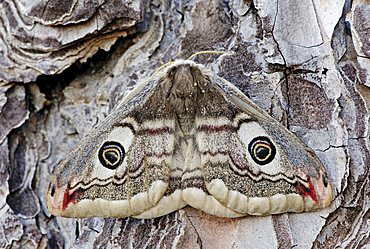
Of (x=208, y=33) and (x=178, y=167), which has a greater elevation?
(x=208, y=33)

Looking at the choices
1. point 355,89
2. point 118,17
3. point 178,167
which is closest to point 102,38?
point 118,17

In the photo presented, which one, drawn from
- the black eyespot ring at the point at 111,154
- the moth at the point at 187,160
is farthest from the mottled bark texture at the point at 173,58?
the black eyespot ring at the point at 111,154

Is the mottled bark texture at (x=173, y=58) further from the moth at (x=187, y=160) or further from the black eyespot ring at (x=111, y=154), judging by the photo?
the black eyespot ring at (x=111, y=154)

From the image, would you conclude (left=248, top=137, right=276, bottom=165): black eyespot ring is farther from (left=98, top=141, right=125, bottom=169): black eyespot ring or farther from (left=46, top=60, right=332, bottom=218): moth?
(left=98, top=141, right=125, bottom=169): black eyespot ring

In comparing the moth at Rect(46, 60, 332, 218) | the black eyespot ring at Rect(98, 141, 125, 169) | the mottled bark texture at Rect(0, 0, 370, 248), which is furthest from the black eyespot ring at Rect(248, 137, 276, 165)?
the black eyespot ring at Rect(98, 141, 125, 169)

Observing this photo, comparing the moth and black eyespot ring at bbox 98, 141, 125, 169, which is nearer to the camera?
the moth

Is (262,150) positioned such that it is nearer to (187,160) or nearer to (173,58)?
(187,160)

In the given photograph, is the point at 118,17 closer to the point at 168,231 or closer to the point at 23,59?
the point at 23,59
